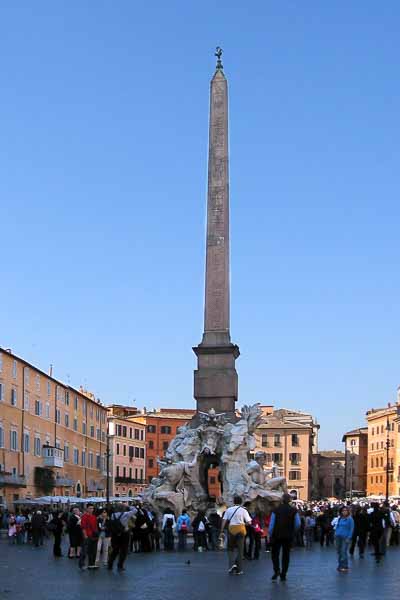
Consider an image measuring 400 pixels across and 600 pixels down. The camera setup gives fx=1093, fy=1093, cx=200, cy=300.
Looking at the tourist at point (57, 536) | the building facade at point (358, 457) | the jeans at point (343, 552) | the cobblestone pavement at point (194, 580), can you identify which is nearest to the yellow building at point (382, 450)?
the building facade at point (358, 457)

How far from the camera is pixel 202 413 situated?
3284 cm

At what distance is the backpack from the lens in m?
18.3

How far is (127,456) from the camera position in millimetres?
92312

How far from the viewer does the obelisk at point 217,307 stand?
109 ft

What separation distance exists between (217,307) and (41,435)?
3109 cm

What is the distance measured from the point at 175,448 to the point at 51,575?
1435 cm

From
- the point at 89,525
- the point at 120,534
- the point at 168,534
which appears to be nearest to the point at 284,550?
the point at 120,534

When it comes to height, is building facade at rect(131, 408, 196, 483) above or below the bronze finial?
below

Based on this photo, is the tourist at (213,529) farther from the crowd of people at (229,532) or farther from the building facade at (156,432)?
the building facade at (156,432)

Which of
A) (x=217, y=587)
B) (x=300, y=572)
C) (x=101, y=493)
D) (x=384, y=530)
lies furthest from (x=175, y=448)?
(x=101, y=493)

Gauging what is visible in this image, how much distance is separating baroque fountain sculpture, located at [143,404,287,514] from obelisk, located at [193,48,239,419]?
699mm

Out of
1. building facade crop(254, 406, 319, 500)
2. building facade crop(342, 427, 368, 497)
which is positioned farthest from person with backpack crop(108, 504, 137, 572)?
building facade crop(342, 427, 368, 497)

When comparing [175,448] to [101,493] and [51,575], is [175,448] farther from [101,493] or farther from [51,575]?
[101,493]

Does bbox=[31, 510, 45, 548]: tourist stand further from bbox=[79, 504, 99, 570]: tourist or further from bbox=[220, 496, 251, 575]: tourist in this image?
bbox=[220, 496, 251, 575]: tourist
